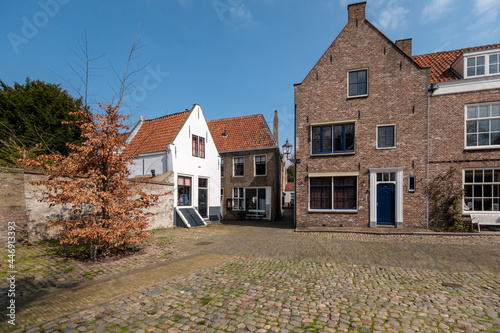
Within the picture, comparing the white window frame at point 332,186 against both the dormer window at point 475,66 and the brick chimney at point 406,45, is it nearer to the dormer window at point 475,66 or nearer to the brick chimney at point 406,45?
the dormer window at point 475,66

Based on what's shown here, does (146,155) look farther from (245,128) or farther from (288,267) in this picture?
(288,267)

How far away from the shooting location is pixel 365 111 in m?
15.3

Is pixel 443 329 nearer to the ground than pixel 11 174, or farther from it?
nearer to the ground

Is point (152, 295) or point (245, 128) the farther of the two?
point (245, 128)

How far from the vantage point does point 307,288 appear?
546 centimetres

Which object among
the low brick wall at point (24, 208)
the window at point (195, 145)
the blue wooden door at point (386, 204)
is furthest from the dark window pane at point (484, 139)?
the window at point (195, 145)

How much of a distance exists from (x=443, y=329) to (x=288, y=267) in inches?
148

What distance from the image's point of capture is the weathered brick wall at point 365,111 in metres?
14.4

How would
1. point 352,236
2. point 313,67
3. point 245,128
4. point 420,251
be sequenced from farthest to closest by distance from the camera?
point 245,128 < point 313,67 < point 352,236 < point 420,251

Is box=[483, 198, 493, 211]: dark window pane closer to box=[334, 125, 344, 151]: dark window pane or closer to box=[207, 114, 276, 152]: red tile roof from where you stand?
box=[334, 125, 344, 151]: dark window pane

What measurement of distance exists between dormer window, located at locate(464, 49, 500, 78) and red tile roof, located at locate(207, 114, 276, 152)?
13241mm

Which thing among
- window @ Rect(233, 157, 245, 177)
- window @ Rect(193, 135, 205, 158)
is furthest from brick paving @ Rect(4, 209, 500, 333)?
window @ Rect(233, 157, 245, 177)

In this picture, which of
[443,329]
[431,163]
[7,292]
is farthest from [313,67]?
[7,292]

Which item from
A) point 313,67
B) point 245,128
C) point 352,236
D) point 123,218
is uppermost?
point 313,67
